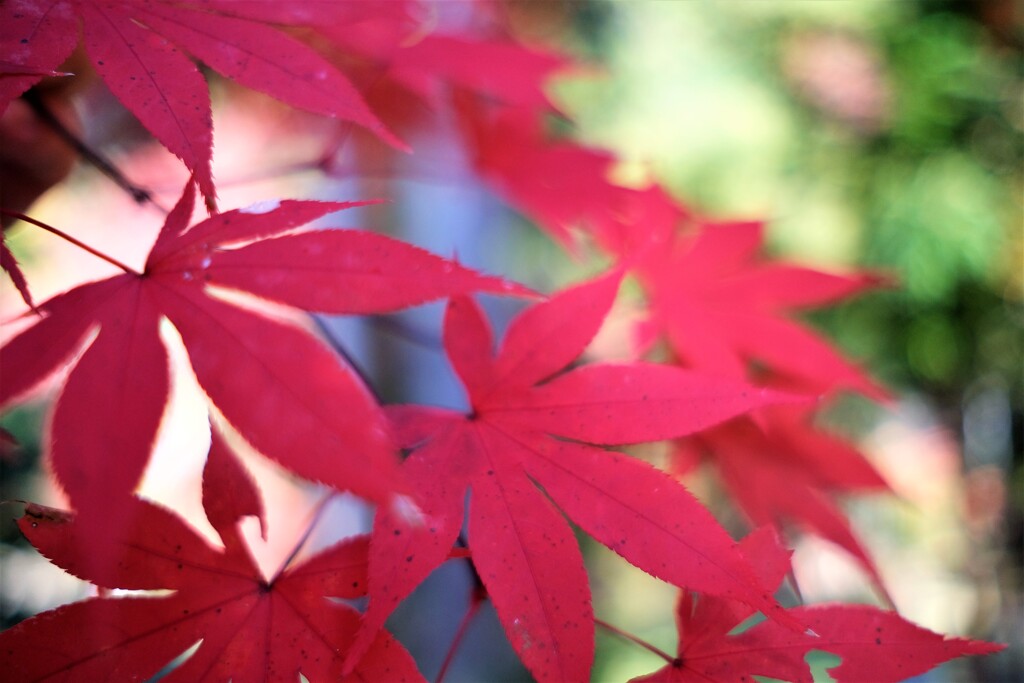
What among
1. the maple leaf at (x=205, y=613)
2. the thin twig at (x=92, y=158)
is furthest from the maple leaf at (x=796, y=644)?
the thin twig at (x=92, y=158)

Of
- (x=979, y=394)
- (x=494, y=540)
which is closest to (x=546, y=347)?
(x=494, y=540)

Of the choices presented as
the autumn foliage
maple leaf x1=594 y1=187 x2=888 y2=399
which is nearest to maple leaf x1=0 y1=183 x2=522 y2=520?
the autumn foliage

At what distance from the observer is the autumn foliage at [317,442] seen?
0.27m

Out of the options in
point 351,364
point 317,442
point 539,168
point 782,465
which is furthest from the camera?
point 539,168

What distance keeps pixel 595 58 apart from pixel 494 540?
1040mm

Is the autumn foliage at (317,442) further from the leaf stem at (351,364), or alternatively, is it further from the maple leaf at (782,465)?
the maple leaf at (782,465)

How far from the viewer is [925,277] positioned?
1.04 metres

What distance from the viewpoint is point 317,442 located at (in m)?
0.26

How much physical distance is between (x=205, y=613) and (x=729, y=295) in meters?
0.47

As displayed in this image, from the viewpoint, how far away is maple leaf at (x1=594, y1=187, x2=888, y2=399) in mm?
572

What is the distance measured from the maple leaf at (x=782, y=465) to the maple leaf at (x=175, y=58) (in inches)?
14.6

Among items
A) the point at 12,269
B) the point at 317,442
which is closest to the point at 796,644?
the point at 317,442

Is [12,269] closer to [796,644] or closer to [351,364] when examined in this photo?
[351,364]

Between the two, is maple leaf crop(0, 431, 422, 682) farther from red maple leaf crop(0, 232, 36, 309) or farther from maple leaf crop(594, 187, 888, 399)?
maple leaf crop(594, 187, 888, 399)
